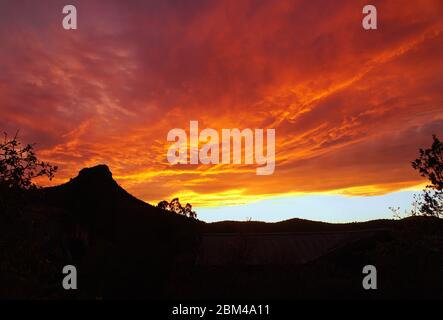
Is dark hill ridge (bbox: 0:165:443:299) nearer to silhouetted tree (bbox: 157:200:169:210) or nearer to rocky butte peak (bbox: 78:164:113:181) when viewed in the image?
silhouetted tree (bbox: 157:200:169:210)

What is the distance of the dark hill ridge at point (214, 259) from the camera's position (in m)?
22.4

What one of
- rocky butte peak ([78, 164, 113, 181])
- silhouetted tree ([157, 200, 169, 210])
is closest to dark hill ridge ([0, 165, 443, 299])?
silhouetted tree ([157, 200, 169, 210])

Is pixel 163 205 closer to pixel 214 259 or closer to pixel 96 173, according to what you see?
pixel 214 259

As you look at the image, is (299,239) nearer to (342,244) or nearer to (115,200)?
(342,244)

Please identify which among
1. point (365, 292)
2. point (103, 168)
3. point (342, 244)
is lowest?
point (365, 292)

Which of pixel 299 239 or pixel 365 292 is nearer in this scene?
pixel 365 292

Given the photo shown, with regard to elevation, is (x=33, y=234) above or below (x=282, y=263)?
above

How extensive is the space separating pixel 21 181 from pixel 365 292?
24.9 m

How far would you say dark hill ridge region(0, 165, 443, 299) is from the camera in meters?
22.4

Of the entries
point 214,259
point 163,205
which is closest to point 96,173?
point 163,205

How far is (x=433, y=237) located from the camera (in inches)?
883

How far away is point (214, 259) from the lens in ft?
133
